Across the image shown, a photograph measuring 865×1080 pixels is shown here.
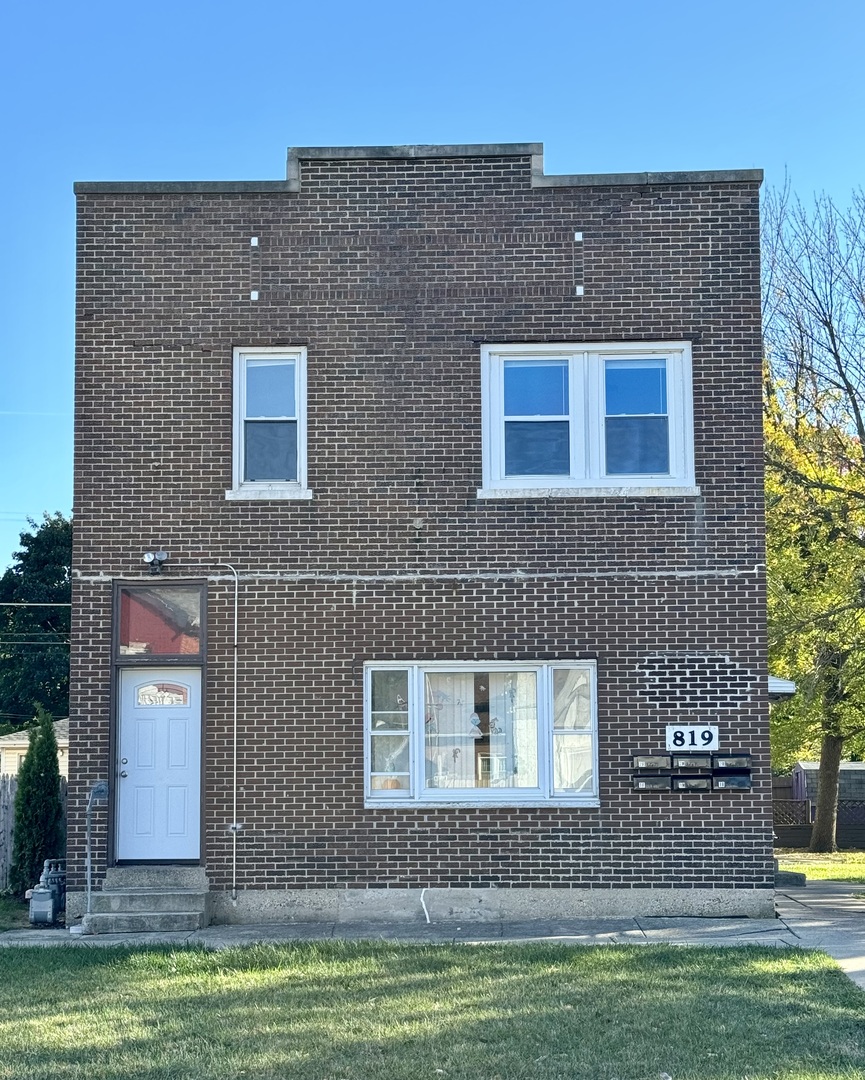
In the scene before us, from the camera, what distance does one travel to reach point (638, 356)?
44.7ft

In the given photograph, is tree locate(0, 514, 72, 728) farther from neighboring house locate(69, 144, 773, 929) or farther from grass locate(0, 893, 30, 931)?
neighboring house locate(69, 144, 773, 929)

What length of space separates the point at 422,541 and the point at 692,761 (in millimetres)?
3488

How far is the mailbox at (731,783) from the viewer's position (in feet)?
42.4

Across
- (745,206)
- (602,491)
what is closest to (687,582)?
(602,491)

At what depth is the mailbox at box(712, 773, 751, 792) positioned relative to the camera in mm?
12922

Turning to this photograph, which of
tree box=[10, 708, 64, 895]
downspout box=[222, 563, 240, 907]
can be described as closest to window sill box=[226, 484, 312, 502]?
downspout box=[222, 563, 240, 907]

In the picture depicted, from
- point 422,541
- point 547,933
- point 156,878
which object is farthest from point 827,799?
point 156,878

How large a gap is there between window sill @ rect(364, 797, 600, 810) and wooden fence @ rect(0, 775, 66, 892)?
15.9 ft

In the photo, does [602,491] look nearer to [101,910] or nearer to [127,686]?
[127,686]

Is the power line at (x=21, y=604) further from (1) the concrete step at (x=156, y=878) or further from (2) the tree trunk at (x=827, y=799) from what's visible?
(1) the concrete step at (x=156, y=878)

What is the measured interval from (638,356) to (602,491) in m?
1.51

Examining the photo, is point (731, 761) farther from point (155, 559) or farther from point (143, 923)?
point (155, 559)

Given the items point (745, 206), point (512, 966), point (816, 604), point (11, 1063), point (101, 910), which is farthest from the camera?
point (816, 604)

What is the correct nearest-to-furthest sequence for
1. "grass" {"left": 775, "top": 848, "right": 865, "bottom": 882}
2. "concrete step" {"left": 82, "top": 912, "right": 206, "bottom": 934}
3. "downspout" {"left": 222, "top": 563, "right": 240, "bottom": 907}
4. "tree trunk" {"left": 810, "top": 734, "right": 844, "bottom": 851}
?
"concrete step" {"left": 82, "top": 912, "right": 206, "bottom": 934} < "downspout" {"left": 222, "top": 563, "right": 240, "bottom": 907} < "grass" {"left": 775, "top": 848, "right": 865, "bottom": 882} < "tree trunk" {"left": 810, "top": 734, "right": 844, "bottom": 851}
